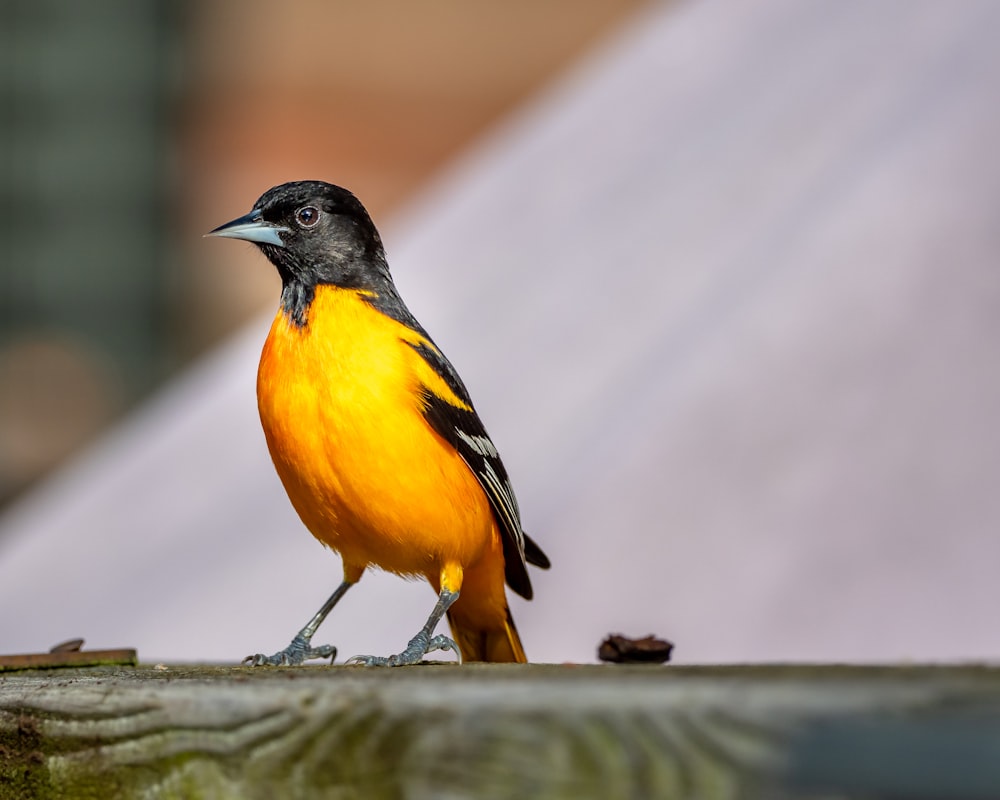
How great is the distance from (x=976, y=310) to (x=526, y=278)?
6.15 ft

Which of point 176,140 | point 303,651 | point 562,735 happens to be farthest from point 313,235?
point 176,140

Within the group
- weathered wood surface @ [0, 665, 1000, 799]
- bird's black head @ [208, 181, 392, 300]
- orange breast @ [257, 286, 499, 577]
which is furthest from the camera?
bird's black head @ [208, 181, 392, 300]

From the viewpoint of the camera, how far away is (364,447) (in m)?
3.21

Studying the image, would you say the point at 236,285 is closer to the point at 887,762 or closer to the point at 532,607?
the point at 532,607

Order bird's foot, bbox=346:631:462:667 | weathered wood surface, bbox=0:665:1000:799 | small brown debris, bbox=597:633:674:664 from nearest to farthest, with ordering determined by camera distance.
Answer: weathered wood surface, bbox=0:665:1000:799 < small brown debris, bbox=597:633:674:664 < bird's foot, bbox=346:631:462:667

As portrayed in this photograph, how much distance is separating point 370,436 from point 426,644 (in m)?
0.48

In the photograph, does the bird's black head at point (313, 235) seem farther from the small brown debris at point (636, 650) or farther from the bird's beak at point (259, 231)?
the small brown debris at point (636, 650)

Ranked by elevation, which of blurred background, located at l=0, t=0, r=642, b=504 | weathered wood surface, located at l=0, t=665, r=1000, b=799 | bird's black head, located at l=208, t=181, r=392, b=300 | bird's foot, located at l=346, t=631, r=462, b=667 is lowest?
weathered wood surface, located at l=0, t=665, r=1000, b=799

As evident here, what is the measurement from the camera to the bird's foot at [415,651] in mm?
3023

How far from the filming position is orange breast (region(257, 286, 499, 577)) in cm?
321

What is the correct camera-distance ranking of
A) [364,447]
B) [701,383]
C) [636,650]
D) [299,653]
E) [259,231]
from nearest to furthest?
[636,650] → [364,447] → [299,653] → [259,231] → [701,383]

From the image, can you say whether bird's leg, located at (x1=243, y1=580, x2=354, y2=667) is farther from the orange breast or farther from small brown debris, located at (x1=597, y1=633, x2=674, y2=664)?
small brown debris, located at (x1=597, y1=633, x2=674, y2=664)

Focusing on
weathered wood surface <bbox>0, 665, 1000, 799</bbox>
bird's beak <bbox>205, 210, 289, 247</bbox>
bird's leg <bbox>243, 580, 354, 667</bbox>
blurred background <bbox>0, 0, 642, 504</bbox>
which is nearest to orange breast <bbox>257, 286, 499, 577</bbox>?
bird's leg <bbox>243, 580, 354, 667</bbox>

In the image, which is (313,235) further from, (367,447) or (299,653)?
(299,653)
